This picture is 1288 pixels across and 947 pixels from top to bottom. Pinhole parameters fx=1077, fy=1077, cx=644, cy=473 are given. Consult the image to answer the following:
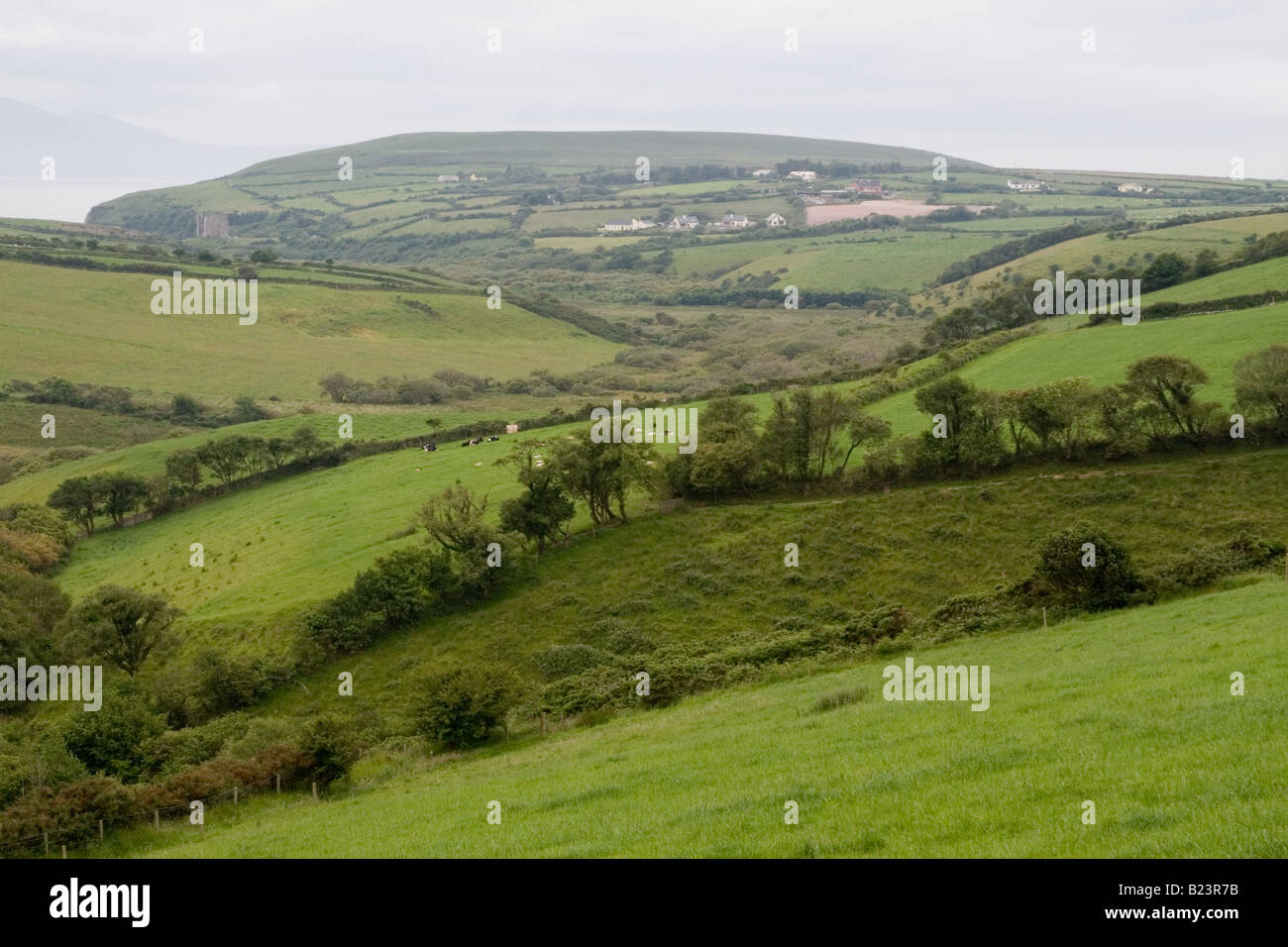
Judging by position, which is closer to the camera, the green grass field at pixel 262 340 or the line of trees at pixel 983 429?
the line of trees at pixel 983 429

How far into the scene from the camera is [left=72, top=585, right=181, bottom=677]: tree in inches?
2095

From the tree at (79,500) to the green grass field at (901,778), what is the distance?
200 ft

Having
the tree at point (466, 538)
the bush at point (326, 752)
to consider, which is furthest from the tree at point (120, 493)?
the bush at point (326, 752)

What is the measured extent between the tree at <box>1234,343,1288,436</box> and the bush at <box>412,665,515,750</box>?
44.3 meters

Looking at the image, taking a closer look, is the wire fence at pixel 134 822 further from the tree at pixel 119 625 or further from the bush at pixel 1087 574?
the bush at pixel 1087 574

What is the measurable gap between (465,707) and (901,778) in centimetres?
2075

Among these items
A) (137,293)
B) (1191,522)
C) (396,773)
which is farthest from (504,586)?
(137,293)

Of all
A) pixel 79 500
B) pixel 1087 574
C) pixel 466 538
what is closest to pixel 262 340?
pixel 79 500

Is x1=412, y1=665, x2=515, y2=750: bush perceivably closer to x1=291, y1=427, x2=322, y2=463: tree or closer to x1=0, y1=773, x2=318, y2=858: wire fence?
x1=0, y1=773, x2=318, y2=858: wire fence

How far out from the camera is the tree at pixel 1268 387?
57.3 metres

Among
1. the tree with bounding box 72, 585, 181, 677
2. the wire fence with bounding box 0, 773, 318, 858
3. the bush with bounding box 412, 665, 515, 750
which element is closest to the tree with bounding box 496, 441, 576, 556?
the tree with bounding box 72, 585, 181, 677

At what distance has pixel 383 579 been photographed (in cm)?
5744

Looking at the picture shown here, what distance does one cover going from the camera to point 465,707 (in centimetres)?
3612
